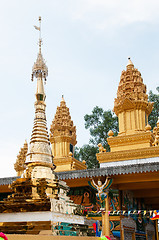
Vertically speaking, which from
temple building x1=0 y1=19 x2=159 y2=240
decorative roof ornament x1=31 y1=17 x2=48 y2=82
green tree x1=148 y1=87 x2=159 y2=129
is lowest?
temple building x1=0 y1=19 x2=159 y2=240

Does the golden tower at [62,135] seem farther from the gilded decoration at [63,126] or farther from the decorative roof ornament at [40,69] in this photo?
the decorative roof ornament at [40,69]

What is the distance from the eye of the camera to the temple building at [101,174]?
663cm

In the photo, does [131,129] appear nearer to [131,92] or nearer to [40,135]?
[131,92]

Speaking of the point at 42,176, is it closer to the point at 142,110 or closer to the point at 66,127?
the point at 142,110

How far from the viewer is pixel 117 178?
13.6 meters

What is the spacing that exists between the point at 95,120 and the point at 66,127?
11002 millimetres

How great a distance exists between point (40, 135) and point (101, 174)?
562 cm

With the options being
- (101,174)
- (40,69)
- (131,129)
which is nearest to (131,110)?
(131,129)

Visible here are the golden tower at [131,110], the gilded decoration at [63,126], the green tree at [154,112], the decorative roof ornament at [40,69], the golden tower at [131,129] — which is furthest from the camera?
the green tree at [154,112]

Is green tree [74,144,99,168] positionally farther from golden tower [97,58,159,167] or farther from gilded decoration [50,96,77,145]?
golden tower [97,58,159,167]

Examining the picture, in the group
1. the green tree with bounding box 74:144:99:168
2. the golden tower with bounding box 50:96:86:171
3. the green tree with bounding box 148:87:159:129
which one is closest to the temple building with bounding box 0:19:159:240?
the golden tower with bounding box 50:96:86:171

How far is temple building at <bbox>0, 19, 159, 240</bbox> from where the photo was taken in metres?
6.63

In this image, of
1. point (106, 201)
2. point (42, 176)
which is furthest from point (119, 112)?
point (42, 176)

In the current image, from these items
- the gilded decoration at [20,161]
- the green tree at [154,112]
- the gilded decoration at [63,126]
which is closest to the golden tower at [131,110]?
the gilded decoration at [63,126]
